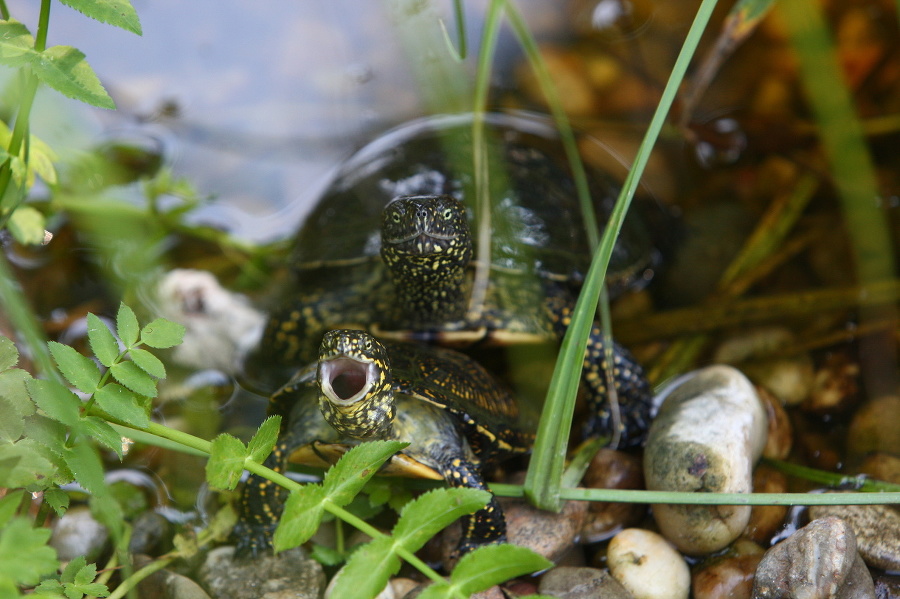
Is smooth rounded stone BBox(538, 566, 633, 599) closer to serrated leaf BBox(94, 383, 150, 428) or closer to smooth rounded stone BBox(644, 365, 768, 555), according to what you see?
smooth rounded stone BBox(644, 365, 768, 555)

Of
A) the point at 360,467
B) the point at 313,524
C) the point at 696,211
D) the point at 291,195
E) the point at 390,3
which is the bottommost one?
the point at 313,524

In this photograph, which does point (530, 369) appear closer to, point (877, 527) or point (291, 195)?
point (877, 527)

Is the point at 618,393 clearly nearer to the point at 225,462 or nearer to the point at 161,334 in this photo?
the point at 225,462

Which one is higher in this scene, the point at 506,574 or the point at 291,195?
the point at 291,195

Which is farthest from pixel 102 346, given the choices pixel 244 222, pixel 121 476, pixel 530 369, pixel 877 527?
pixel 877 527

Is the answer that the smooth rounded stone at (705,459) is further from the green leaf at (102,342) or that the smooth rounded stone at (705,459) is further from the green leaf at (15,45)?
the green leaf at (15,45)

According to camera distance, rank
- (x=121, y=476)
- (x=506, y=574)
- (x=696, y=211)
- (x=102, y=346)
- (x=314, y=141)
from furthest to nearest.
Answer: (x=314, y=141), (x=696, y=211), (x=121, y=476), (x=102, y=346), (x=506, y=574)

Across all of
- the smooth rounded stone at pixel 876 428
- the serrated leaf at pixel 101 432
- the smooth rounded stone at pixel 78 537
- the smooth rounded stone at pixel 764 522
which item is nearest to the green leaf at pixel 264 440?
the serrated leaf at pixel 101 432
